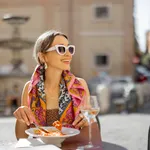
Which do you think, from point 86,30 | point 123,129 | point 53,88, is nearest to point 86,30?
point 86,30

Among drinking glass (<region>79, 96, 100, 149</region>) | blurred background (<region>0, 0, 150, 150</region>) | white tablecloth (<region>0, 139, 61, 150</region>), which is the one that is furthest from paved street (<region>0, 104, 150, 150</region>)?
blurred background (<region>0, 0, 150, 150</region>)

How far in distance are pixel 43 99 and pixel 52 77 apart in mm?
125

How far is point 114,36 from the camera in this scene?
55.7 ft

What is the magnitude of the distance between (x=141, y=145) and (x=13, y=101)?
17.4ft

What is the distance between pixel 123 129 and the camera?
282 inches

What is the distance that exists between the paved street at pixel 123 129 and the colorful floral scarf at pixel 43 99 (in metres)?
3.08

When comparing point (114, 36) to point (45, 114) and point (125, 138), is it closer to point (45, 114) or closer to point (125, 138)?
point (125, 138)

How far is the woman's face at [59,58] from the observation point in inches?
78.6

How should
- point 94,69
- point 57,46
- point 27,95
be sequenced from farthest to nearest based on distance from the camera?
point 94,69
point 27,95
point 57,46

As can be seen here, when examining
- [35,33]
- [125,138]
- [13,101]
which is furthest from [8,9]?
[125,138]

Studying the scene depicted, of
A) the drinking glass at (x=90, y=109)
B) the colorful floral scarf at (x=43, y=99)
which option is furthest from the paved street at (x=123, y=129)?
the drinking glass at (x=90, y=109)

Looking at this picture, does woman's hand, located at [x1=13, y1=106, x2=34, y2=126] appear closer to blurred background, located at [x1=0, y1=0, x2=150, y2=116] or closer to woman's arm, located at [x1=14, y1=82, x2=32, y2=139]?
woman's arm, located at [x1=14, y1=82, x2=32, y2=139]

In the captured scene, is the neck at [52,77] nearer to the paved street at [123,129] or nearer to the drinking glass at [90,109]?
the drinking glass at [90,109]

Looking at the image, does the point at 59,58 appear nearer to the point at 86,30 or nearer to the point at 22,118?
the point at 22,118
